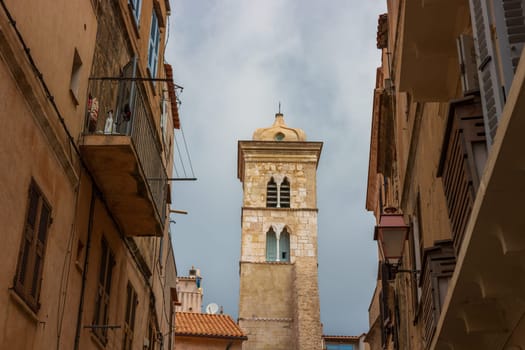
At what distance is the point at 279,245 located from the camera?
50.4m

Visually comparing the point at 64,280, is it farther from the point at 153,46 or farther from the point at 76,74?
the point at 153,46

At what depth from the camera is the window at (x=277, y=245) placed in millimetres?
49875

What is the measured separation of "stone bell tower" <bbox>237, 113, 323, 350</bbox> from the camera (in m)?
46.7

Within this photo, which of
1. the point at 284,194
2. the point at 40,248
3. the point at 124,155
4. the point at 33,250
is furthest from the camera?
the point at 284,194

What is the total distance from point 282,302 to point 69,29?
39435 mm

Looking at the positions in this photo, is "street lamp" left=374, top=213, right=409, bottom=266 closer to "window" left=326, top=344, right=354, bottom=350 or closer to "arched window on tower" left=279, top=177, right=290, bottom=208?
"window" left=326, top=344, right=354, bottom=350

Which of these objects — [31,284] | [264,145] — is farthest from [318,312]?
[31,284]

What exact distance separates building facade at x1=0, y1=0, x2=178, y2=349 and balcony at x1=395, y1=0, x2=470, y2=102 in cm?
363

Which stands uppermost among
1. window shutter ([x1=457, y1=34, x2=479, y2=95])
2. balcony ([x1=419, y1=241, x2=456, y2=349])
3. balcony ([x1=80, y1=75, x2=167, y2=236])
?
balcony ([x1=80, y1=75, x2=167, y2=236])

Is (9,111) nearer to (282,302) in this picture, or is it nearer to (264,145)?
(282,302)

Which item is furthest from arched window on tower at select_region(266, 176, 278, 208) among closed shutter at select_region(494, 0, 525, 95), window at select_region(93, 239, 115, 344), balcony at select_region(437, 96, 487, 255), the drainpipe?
closed shutter at select_region(494, 0, 525, 95)

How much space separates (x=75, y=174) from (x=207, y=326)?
747 inches

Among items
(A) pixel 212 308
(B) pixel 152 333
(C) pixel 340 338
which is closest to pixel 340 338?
(C) pixel 340 338

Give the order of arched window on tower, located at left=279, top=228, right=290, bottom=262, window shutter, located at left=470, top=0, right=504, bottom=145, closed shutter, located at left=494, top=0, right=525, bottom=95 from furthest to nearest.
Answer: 1. arched window on tower, located at left=279, top=228, right=290, bottom=262
2. window shutter, located at left=470, top=0, right=504, bottom=145
3. closed shutter, located at left=494, top=0, right=525, bottom=95
